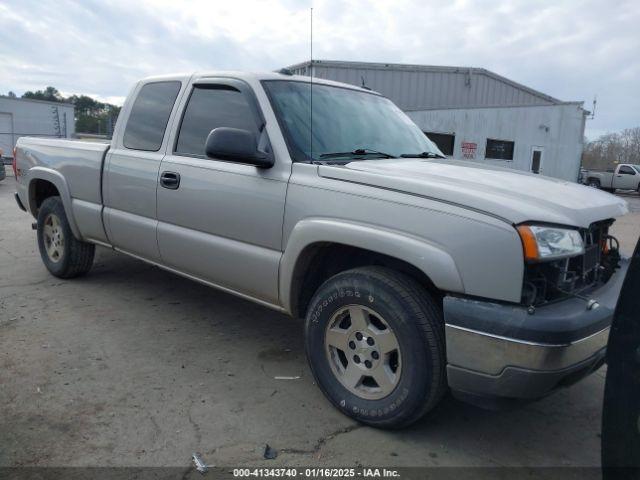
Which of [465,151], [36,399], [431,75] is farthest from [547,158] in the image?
[36,399]

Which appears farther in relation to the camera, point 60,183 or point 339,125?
point 60,183

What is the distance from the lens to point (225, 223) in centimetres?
338

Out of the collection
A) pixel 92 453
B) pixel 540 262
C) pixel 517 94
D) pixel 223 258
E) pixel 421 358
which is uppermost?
pixel 517 94

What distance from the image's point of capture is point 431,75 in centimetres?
2131

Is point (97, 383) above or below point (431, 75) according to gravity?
below

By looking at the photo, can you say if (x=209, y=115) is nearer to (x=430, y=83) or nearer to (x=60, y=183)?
(x=60, y=183)

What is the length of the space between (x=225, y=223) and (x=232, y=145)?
23.7 inches

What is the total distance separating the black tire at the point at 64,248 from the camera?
5.06 meters

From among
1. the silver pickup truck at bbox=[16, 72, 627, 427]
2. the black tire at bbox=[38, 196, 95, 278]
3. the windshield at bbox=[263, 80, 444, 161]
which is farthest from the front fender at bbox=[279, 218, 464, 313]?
the black tire at bbox=[38, 196, 95, 278]

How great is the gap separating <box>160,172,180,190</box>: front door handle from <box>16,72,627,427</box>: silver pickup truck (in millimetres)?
12

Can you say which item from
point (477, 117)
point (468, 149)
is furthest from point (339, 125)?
point (477, 117)

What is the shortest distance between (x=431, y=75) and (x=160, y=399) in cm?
2047

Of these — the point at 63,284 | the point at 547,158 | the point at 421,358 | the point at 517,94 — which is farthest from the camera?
the point at 517,94

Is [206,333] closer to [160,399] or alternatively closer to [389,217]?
[160,399]
